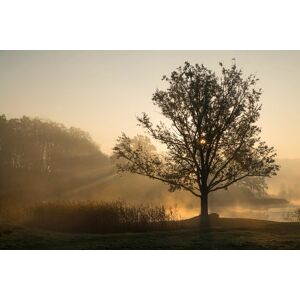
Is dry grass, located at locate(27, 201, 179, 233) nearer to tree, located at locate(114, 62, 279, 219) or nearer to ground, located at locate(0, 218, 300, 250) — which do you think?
ground, located at locate(0, 218, 300, 250)

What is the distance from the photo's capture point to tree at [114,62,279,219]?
10.1 meters

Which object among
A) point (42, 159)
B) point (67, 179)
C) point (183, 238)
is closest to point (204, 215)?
point (183, 238)

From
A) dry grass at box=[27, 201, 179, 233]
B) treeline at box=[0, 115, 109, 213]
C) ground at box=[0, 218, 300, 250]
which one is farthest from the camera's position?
treeline at box=[0, 115, 109, 213]

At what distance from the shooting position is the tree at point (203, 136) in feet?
33.0

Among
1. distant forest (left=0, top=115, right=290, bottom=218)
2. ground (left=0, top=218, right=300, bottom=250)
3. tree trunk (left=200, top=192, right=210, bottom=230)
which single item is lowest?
ground (left=0, top=218, right=300, bottom=250)

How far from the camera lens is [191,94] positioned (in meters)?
10.2

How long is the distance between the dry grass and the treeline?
1.01 ft

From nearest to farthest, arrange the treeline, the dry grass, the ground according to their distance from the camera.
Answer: the ground
the dry grass
the treeline

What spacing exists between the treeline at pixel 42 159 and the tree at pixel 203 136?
Result: 0.68 m

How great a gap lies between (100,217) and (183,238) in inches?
64.2

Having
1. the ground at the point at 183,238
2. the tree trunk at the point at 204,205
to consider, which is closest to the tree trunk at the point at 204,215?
the tree trunk at the point at 204,205

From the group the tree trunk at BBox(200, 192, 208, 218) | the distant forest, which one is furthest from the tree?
the distant forest
